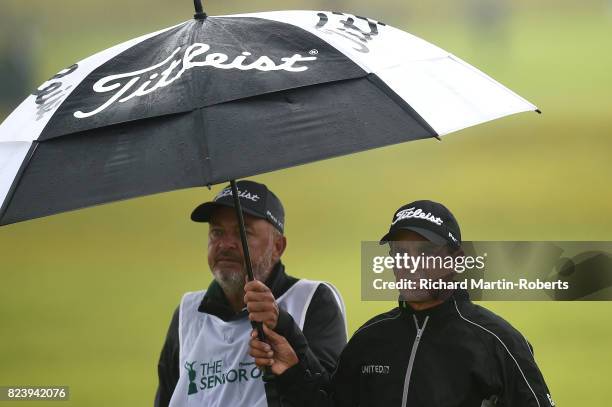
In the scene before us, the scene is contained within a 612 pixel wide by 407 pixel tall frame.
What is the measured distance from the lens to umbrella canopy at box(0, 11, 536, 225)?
94.5 inches

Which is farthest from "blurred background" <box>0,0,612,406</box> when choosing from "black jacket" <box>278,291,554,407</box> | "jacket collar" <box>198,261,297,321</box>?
"black jacket" <box>278,291,554,407</box>

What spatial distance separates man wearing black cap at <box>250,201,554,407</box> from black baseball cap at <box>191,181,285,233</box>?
512 millimetres

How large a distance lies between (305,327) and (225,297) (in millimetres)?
276

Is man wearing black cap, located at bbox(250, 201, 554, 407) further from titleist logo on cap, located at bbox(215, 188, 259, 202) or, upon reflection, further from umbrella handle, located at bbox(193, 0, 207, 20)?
umbrella handle, located at bbox(193, 0, 207, 20)

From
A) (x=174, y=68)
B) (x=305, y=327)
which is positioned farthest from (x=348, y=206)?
(x=174, y=68)

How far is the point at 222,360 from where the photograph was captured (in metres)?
3.14

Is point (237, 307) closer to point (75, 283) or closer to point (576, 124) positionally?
point (75, 283)

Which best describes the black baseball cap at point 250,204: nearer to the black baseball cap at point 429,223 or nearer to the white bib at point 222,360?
the white bib at point 222,360

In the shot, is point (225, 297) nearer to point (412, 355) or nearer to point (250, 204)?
point (250, 204)

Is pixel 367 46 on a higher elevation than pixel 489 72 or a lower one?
lower

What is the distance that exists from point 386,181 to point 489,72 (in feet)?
1.87

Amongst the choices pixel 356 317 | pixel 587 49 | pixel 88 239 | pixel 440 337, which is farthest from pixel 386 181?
pixel 440 337

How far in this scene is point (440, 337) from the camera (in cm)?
274
